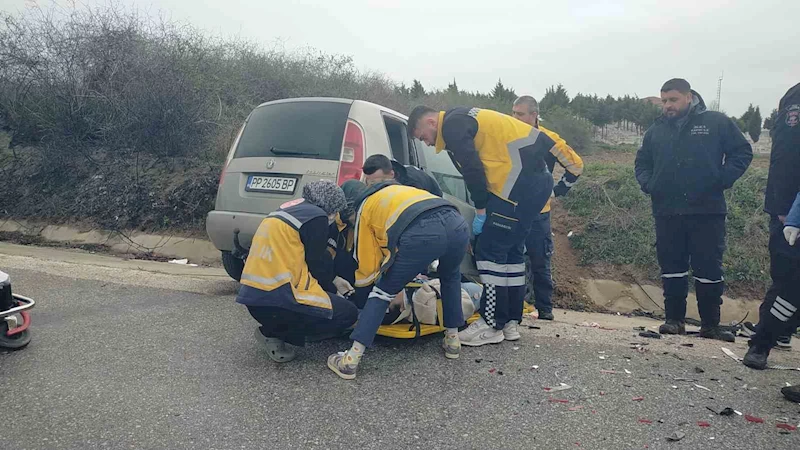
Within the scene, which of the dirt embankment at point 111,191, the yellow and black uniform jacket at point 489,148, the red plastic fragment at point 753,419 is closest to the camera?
the red plastic fragment at point 753,419

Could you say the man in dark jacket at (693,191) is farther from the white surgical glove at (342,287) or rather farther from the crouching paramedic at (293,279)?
the crouching paramedic at (293,279)

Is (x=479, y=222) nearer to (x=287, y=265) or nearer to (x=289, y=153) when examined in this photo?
(x=287, y=265)

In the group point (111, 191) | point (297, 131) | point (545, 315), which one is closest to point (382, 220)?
point (297, 131)

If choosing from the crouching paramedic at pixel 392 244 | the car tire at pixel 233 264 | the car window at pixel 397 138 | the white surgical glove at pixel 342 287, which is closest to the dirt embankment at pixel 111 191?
the car tire at pixel 233 264

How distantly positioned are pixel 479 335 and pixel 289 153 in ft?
7.22

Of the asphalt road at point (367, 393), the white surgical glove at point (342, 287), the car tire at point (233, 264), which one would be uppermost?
the white surgical glove at point (342, 287)

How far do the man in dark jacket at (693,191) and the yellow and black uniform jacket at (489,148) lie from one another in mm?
1363

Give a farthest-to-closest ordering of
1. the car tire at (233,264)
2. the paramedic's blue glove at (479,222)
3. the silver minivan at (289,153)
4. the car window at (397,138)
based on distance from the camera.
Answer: the car tire at (233,264)
the car window at (397,138)
the silver minivan at (289,153)
the paramedic's blue glove at (479,222)

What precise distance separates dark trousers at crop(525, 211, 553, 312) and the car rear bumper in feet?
7.97

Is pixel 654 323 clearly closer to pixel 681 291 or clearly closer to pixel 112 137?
pixel 681 291

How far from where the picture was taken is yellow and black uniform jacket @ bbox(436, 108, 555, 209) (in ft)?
13.5

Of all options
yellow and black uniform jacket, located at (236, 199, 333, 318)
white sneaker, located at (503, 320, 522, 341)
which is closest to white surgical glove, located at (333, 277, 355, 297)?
yellow and black uniform jacket, located at (236, 199, 333, 318)

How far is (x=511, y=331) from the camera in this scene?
13.8ft

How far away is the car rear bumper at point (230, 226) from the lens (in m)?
4.81
